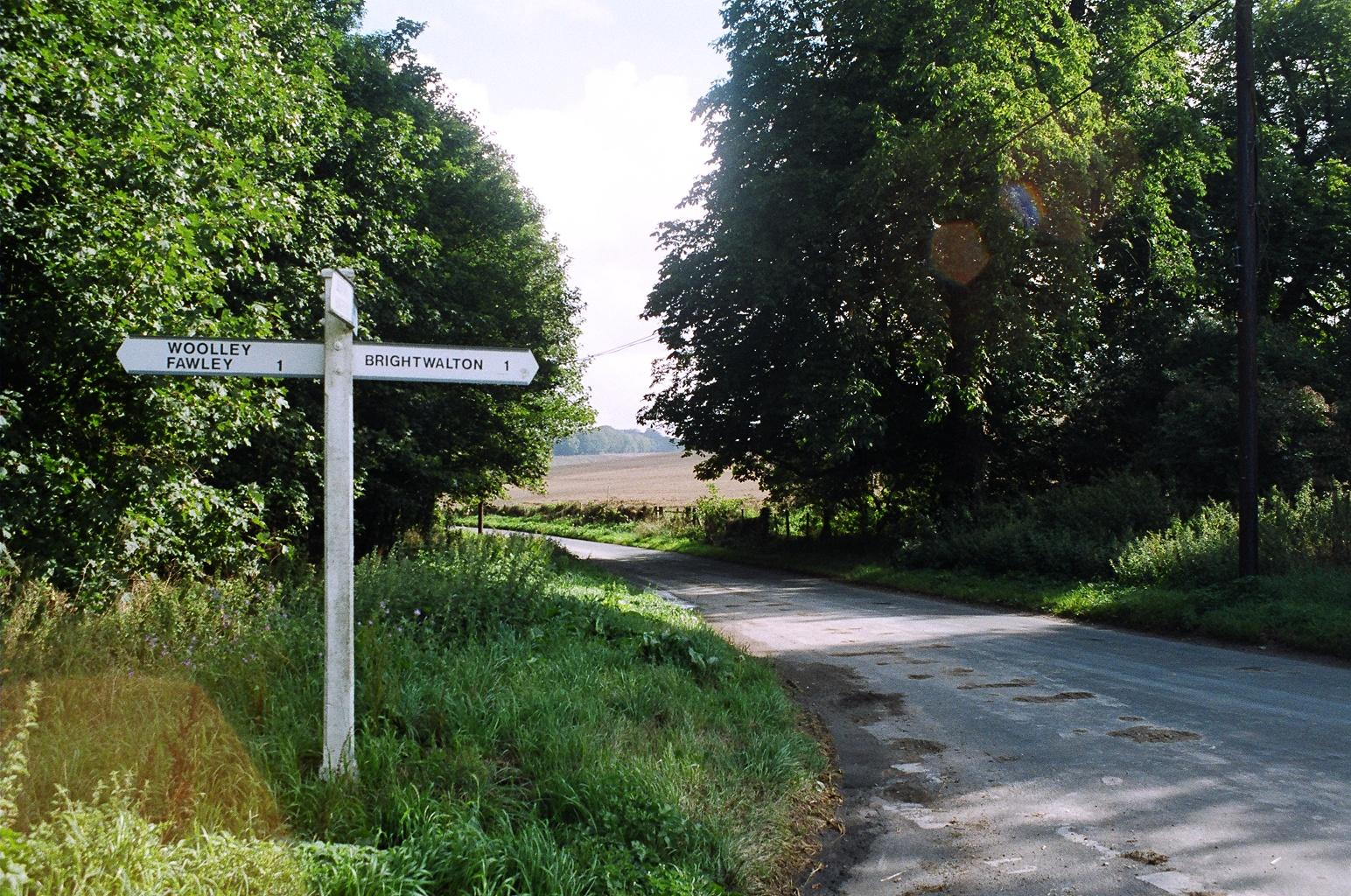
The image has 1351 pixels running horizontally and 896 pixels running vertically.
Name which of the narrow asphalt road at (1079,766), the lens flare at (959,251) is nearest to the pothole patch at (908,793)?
the narrow asphalt road at (1079,766)

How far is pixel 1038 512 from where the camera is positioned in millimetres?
22219

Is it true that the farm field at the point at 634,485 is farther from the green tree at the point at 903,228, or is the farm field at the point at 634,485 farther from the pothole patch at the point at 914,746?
the pothole patch at the point at 914,746

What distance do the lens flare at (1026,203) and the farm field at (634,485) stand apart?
19.3 metres

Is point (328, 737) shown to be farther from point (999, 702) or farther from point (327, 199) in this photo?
point (327, 199)

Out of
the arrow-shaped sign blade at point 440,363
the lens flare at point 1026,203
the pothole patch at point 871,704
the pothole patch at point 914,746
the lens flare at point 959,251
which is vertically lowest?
the pothole patch at point 871,704

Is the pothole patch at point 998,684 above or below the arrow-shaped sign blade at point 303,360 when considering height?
below

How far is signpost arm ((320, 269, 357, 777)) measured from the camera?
4.56m

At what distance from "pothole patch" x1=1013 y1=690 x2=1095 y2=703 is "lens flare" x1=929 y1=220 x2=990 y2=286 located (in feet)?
52.5

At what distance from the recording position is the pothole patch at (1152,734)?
7.27 metres

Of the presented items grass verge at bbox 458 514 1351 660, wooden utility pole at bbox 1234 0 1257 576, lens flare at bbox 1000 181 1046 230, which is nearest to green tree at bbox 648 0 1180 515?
lens flare at bbox 1000 181 1046 230

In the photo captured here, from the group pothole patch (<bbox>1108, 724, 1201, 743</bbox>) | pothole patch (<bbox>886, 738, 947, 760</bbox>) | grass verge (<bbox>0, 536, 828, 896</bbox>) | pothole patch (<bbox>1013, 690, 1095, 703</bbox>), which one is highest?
grass verge (<bbox>0, 536, 828, 896</bbox>)

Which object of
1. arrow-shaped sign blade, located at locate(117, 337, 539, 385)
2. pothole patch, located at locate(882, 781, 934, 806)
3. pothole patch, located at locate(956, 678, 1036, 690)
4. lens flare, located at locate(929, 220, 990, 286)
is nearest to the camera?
arrow-shaped sign blade, located at locate(117, 337, 539, 385)

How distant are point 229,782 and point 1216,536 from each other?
16.2 meters

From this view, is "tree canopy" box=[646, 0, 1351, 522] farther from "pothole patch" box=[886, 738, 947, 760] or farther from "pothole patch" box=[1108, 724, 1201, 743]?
"pothole patch" box=[886, 738, 947, 760]
